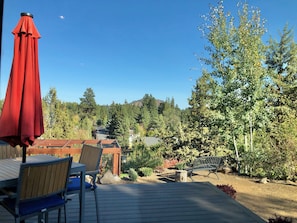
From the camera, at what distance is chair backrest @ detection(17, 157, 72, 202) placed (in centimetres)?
183

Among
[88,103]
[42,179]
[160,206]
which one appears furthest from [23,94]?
[88,103]

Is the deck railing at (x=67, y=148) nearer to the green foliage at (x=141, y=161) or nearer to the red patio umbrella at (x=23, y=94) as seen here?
the green foliage at (x=141, y=161)

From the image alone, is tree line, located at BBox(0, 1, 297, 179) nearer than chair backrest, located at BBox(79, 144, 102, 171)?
No

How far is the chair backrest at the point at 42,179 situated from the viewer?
1.83 meters

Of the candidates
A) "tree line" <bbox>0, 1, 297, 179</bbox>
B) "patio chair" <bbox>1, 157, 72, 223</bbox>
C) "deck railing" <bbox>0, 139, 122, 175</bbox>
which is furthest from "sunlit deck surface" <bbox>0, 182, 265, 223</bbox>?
"tree line" <bbox>0, 1, 297, 179</bbox>

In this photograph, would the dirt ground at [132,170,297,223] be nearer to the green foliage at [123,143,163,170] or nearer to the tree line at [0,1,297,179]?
the tree line at [0,1,297,179]

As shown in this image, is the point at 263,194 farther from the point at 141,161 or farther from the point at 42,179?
the point at 42,179

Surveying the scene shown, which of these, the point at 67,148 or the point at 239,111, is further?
the point at 239,111

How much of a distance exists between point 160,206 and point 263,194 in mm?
3207

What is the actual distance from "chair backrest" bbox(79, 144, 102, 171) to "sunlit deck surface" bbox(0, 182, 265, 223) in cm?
60

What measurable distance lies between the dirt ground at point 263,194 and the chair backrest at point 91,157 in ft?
9.30

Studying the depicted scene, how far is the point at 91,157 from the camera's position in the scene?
3.03 meters

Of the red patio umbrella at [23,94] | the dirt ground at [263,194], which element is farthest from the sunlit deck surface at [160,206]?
the red patio umbrella at [23,94]

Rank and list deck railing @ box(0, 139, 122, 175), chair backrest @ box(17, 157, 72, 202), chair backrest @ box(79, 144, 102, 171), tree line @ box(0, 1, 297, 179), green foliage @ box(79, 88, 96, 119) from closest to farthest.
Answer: chair backrest @ box(17, 157, 72, 202), chair backrest @ box(79, 144, 102, 171), deck railing @ box(0, 139, 122, 175), tree line @ box(0, 1, 297, 179), green foliage @ box(79, 88, 96, 119)
